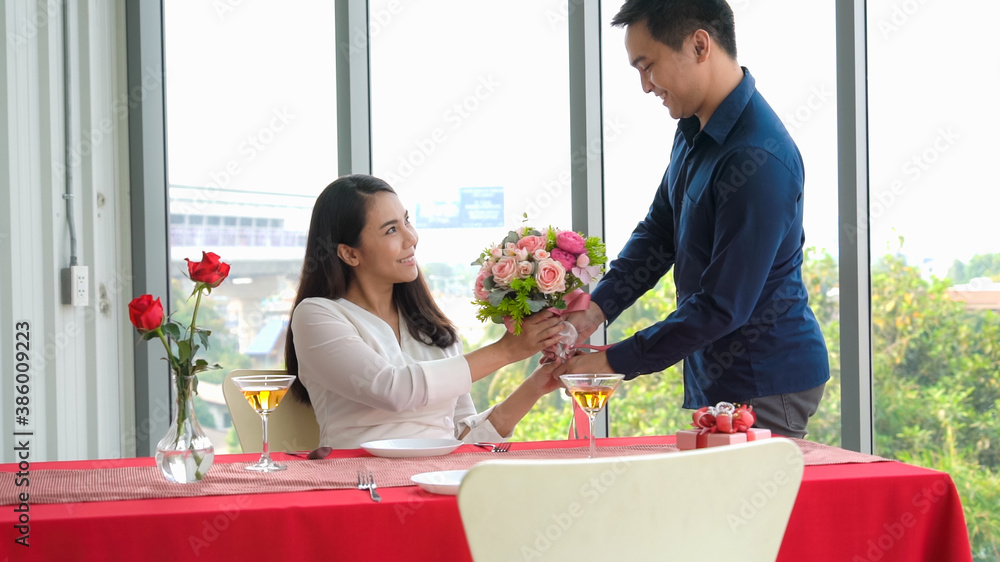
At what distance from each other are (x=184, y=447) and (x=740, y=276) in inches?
49.1

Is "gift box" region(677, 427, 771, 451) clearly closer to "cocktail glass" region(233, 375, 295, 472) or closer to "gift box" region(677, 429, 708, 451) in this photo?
"gift box" region(677, 429, 708, 451)

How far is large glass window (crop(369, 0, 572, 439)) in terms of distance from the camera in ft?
10.1

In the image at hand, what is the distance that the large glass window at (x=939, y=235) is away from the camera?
8.89 ft

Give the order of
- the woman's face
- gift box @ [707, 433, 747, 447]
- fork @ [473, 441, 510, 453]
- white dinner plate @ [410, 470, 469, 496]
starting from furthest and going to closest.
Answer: the woman's face → fork @ [473, 441, 510, 453] → gift box @ [707, 433, 747, 447] → white dinner plate @ [410, 470, 469, 496]

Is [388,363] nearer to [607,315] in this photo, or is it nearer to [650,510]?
[607,315]

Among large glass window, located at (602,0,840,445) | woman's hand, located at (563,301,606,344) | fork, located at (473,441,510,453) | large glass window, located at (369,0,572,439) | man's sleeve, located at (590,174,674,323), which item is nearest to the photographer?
fork, located at (473,441,510,453)

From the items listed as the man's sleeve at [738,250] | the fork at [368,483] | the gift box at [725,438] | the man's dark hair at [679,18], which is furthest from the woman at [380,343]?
the man's dark hair at [679,18]

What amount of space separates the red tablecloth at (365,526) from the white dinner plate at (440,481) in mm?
11

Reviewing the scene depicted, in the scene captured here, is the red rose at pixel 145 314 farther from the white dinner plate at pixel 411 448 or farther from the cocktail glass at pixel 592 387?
the cocktail glass at pixel 592 387

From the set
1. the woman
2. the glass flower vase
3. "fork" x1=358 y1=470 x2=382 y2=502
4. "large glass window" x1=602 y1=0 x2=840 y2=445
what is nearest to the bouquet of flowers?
the woman

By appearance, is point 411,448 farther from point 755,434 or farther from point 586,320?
point 586,320

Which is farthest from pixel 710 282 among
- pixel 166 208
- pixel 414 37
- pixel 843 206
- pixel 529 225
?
pixel 166 208

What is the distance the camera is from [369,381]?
6.37 ft

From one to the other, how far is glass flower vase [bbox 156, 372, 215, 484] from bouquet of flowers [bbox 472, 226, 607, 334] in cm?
75
